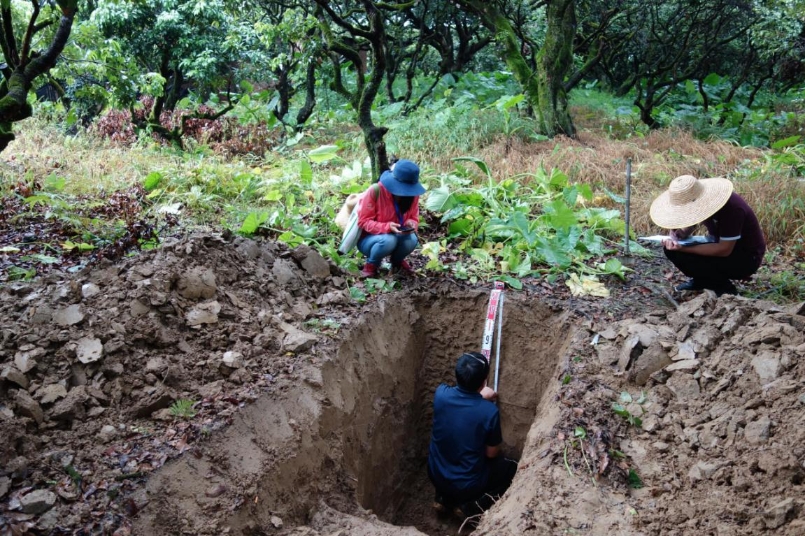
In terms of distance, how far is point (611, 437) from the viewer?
3.68 metres

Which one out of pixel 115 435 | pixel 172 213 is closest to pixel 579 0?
pixel 172 213

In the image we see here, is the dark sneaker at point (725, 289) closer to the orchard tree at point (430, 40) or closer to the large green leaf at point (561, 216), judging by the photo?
the large green leaf at point (561, 216)

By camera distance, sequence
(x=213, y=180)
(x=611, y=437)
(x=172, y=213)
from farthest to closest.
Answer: (x=213, y=180), (x=172, y=213), (x=611, y=437)

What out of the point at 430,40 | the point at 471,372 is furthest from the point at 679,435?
the point at 430,40

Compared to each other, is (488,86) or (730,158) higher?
(488,86)

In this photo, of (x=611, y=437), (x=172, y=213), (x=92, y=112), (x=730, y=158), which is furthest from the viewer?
(x=92, y=112)

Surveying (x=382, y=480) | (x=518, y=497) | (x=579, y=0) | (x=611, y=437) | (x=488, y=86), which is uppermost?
(x=579, y=0)

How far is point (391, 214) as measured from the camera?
206 inches

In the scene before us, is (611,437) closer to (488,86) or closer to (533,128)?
(533,128)

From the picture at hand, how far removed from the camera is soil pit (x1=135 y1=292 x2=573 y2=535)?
3.34 meters

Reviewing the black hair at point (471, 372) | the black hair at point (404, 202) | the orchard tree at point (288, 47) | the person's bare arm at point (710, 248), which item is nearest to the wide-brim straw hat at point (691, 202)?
the person's bare arm at point (710, 248)

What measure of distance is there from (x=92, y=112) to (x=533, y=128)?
310 inches

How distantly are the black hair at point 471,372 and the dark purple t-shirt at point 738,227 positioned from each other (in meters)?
2.07

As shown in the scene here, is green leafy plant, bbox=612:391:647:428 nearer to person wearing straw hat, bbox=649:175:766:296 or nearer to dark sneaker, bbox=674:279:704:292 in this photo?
person wearing straw hat, bbox=649:175:766:296
